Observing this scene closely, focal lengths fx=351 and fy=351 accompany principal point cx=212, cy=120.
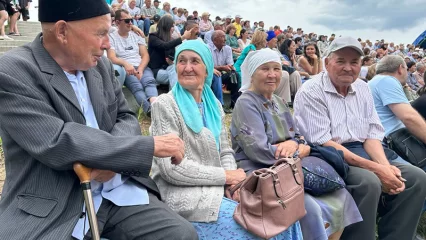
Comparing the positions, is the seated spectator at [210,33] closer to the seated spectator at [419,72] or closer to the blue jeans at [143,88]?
the blue jeans at [143,88]

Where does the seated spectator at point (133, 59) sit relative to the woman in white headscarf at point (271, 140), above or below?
below

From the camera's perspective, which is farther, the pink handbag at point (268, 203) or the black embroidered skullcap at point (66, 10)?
the pink handbag at point (268, 203)

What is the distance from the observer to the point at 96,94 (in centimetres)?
194

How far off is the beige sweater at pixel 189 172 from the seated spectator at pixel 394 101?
204cm

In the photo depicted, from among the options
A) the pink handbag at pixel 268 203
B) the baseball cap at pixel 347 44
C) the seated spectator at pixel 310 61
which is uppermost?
the baseball cap at pixel 347 44

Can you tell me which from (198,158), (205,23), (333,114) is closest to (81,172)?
(198,158)

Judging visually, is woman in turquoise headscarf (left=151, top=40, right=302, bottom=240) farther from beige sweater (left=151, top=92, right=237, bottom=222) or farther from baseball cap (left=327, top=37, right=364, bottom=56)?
baseball cap (left=327, top=37, right=364, bottom=56)

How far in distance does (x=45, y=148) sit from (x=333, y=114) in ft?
7.70

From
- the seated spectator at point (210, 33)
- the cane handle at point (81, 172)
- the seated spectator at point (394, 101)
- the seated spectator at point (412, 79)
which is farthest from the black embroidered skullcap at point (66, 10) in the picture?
the seated spectator at point (412, 79)

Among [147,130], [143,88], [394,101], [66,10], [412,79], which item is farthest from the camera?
[412,79]

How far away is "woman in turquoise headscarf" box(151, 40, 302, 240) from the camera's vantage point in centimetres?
212

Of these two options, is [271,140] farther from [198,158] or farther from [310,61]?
[310,61]

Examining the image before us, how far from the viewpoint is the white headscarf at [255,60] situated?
2812 millimetres

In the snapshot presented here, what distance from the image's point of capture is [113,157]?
1646 mm
